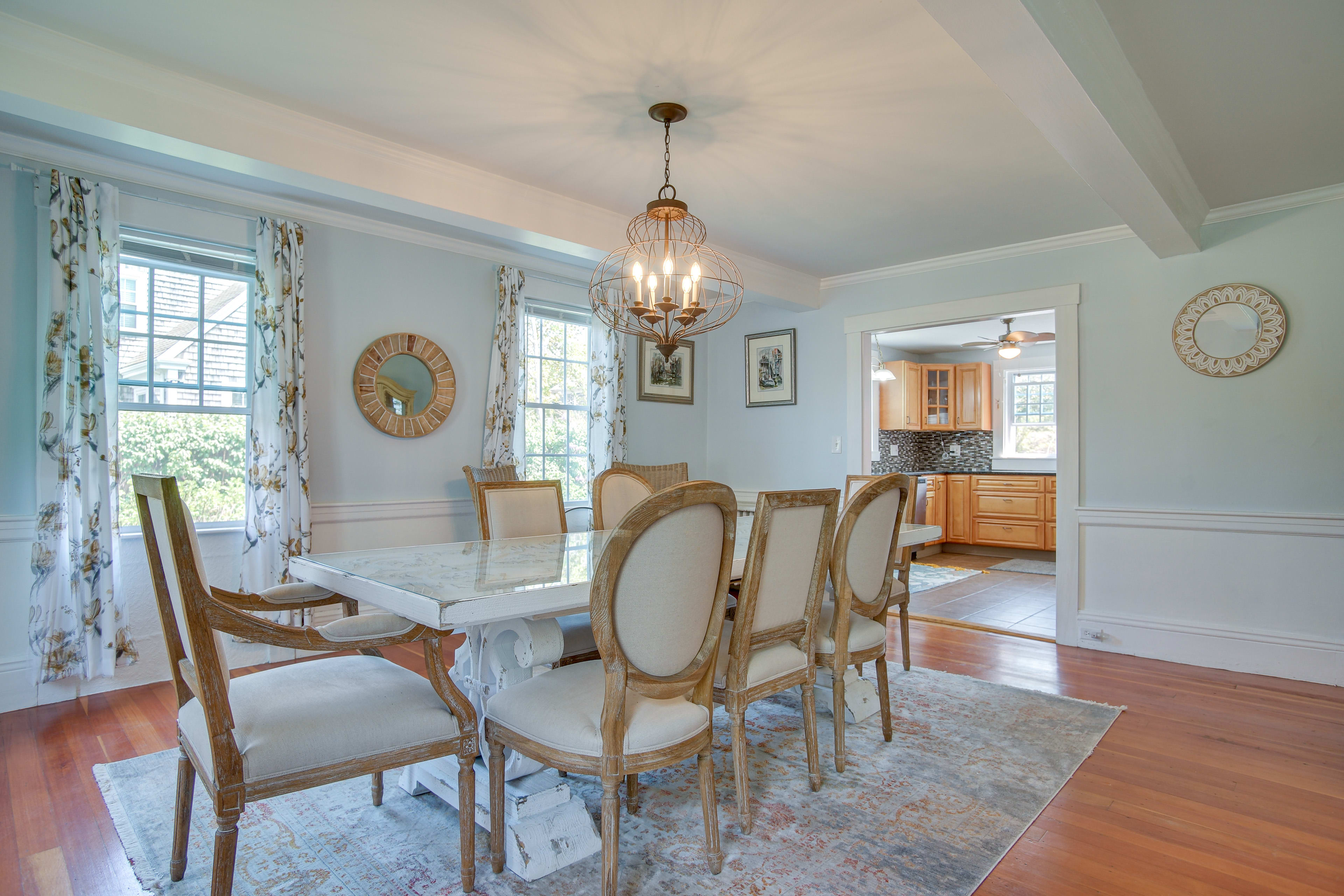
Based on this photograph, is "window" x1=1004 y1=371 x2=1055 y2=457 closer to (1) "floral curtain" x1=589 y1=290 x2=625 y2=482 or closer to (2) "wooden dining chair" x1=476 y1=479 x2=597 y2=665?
(1) "floral curtain" x1=589 y1=290 x2=625 y2=482

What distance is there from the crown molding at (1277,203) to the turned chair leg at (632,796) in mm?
4006

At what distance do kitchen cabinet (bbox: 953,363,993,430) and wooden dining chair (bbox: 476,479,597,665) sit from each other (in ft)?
20.3

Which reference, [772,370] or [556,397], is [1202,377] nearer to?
[772,370]

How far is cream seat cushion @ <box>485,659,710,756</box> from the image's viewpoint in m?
1.59

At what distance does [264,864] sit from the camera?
1.82 metres

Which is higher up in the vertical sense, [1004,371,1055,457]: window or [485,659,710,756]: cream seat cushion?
[1004,371,1055,457]: window

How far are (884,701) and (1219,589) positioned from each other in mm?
2327

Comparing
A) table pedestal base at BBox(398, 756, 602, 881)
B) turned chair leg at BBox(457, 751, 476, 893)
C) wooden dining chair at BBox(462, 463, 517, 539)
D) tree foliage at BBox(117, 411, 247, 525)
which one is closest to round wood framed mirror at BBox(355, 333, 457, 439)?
wooden dining chair at BBox(462, 463, 517, 539)

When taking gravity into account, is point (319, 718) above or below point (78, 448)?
below

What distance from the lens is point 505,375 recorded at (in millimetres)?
4520

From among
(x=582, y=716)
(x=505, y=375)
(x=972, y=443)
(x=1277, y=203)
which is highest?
(x=1277, y=203)

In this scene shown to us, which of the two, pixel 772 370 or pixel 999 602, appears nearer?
pixel 999 602

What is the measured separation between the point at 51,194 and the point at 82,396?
A: 0.87m

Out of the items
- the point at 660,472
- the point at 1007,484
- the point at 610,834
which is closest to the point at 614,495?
the point at 660,472
